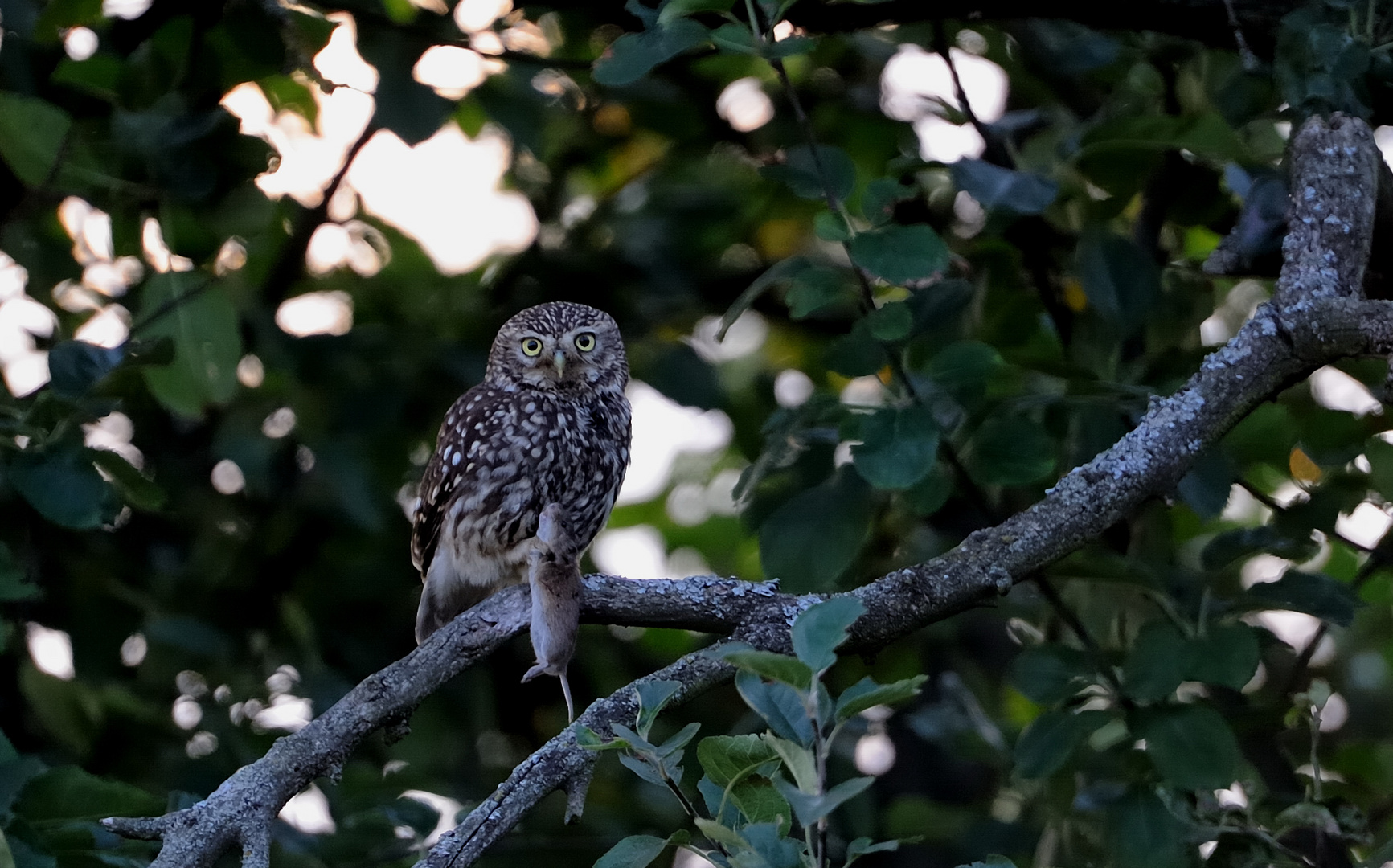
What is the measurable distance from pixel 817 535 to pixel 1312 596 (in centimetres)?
106

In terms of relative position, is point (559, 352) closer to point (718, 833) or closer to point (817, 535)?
point (817, 535)

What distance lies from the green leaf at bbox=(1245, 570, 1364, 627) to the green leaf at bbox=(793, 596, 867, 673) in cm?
167

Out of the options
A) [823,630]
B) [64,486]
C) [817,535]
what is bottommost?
[817,535]

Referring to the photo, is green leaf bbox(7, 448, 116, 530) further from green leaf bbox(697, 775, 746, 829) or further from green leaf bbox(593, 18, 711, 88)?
green leaf bbox(697, 775, 746, 829)

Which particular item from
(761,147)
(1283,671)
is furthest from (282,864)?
(1283,671)

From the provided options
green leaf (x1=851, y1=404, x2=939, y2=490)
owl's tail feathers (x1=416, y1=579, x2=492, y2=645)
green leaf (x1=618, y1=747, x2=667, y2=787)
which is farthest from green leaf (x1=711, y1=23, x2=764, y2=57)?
owl's tail feathers (x1=416, y1=579, x2=492, y2=645)

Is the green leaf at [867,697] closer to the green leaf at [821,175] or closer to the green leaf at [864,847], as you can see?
the green leaf at [864,847]

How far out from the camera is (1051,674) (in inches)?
124

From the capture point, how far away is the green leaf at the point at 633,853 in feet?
6.41

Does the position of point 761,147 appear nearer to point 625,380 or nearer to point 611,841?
point 625,380

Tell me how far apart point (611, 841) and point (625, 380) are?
4.59 feet

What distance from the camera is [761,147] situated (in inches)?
205

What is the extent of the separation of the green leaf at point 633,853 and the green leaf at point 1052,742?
1.36m

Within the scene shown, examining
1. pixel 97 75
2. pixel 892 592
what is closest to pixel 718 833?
pixel 892 592
